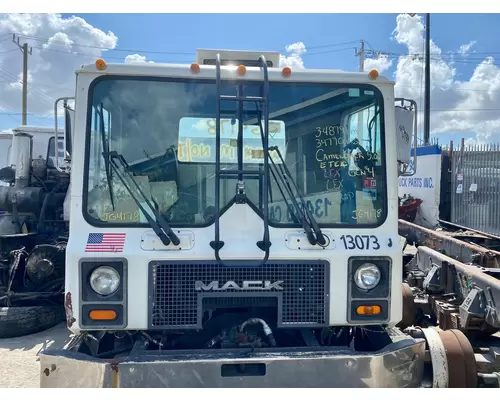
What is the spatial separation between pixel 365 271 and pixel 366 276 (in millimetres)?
34

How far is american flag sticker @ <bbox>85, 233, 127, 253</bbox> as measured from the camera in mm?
3035

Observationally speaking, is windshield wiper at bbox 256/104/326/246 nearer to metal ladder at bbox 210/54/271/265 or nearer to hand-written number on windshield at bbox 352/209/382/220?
metal ladder at bbox 210/54/271/265

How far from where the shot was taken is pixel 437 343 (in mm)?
3125

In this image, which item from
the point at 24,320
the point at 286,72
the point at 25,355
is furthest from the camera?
the point at 24,320

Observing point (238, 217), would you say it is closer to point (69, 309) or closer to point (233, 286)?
point (233, 286)

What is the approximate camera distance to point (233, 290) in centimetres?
306

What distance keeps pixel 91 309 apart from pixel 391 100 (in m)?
2.47

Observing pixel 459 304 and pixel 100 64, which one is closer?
pixel 100 64

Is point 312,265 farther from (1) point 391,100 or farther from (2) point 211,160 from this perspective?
(1) point 391,100

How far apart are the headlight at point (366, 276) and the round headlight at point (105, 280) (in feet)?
5.13

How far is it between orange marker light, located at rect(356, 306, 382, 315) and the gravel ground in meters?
3.06

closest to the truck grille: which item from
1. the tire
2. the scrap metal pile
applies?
the scrap metal pile

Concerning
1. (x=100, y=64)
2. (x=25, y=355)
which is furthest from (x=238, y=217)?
(x=25, y=355)

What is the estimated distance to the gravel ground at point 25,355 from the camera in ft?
14.6
